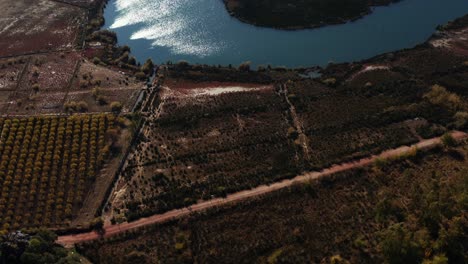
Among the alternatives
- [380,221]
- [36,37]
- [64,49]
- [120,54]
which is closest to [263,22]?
[120,54]

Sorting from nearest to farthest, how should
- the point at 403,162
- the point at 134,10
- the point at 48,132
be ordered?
1. the point at 403,162
2. the point at 48,132
3. the point at 134,10

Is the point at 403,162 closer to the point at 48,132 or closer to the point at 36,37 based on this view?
the point at 48,132

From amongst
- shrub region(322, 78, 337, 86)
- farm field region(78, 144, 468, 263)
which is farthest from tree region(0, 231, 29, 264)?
shrub region(322, 78, 337, 86)

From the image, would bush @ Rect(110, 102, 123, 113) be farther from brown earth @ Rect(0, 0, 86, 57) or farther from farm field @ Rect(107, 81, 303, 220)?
brown earth @ Rect(0, 0, 86, 57)

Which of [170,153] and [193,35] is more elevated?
[193,35]

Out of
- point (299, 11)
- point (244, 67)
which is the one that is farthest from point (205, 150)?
point (299, 11)
